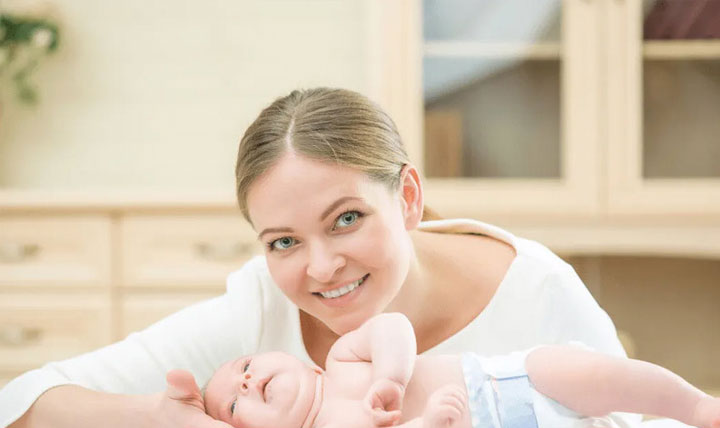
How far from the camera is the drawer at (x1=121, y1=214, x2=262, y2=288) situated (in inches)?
92.4

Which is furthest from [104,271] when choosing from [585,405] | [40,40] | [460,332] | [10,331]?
[585,405]

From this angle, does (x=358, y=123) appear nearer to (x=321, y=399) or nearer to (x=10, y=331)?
(x=321, y=399)

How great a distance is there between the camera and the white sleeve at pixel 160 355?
3.99 ft

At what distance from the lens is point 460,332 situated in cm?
135

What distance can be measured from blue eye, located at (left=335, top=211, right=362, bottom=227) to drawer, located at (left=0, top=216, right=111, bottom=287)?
1.41 metres

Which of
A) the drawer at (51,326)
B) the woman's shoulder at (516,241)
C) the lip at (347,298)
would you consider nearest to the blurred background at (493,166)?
the drawer at (51,326)

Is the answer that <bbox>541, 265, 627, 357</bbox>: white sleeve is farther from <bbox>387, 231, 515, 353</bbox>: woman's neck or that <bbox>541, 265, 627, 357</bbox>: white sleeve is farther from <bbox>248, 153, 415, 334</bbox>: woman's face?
<bbox>248, 153, 415, 334</bbox>: woman's face

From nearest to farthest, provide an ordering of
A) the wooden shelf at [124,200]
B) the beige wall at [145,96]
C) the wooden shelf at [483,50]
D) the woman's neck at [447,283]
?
1. the woman's neck at [447,283]
2. the wooden shelf at [124,200]
3. the wooden shelf at [483,50]
4. the beige wall at [145,96]

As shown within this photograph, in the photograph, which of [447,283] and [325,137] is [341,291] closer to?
[325,137]

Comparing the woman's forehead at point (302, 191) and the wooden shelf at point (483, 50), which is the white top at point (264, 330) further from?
the wooden shelf at point (483, 50)

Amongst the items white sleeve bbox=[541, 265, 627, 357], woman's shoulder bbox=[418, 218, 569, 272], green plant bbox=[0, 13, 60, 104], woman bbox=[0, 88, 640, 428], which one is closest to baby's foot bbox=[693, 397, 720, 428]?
woman bbox=[0, 88, 640, 428]

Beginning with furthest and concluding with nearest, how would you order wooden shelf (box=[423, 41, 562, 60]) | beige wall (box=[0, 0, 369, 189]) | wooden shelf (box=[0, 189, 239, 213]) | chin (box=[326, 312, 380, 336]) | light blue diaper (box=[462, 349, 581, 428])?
1. beige wall (box=[0, 0, 369, 189])
2. wooden shelf (box=[423, 41, 562, 60])
3. wooden shelf (box=[0, 189, 239, 213])
4. chin (box=[326, 312, 380, 336])
5. light blue diaper (box=[462, 349, 581, 428])

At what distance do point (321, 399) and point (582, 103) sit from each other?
1527mm

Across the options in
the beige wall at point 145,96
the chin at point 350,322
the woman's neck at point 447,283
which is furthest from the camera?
the beige wall at point 145,96
